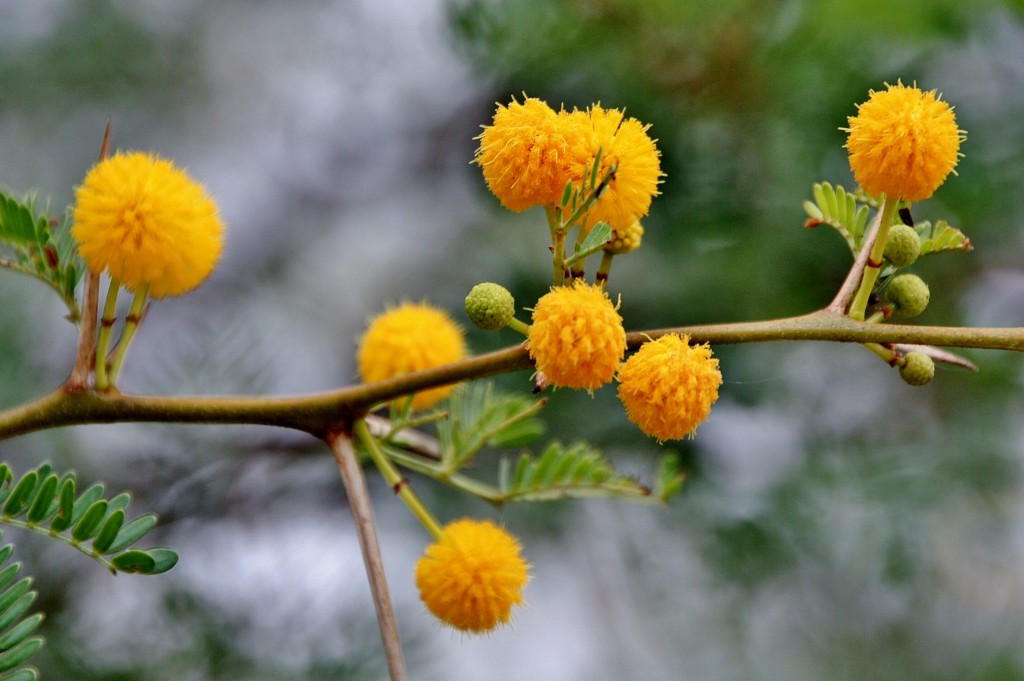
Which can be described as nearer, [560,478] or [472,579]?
[472,579]

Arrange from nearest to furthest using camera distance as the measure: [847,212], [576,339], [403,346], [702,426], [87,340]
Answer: [576,339] → [87,340] → [847,212] → [403,346] → [702,426]

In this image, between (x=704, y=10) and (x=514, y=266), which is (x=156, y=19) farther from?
(x=704, y=10)

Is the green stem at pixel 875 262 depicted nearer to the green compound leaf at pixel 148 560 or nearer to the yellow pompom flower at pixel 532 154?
the yellow pompom flower at pixel 532 154

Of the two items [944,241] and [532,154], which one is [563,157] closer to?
[532,154]

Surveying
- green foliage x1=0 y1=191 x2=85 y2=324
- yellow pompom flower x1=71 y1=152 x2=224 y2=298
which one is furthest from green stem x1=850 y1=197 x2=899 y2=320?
green foliage x1=0 y1=191 x2=85 y2=324

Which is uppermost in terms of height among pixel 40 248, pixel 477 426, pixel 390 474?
pixel 40 248

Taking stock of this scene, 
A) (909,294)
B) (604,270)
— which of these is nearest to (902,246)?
(909,294)

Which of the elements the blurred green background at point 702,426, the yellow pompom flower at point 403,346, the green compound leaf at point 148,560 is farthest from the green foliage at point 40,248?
the blurred green background at point 702,426

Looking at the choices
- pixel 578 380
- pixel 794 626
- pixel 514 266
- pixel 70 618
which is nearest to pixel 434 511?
pixel 514 266
